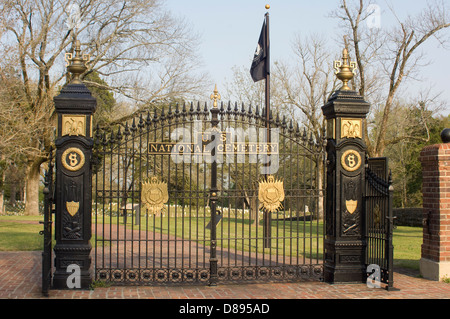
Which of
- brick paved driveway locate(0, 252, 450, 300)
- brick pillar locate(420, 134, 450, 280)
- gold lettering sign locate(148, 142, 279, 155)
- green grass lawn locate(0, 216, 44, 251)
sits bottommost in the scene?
green grass lawn locate(0, 216, 44, 251)

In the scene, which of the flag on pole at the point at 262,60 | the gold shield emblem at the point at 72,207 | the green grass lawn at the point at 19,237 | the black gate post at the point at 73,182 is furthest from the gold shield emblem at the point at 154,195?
the flag on pole at the point at 262,60

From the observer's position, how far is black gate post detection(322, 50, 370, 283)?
7762 mm

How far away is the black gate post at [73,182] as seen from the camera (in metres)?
7.20

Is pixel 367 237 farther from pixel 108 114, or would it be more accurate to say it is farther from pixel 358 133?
pixel 108 114

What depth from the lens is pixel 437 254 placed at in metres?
7.99

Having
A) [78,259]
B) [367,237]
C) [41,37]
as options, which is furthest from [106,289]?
[41,37]

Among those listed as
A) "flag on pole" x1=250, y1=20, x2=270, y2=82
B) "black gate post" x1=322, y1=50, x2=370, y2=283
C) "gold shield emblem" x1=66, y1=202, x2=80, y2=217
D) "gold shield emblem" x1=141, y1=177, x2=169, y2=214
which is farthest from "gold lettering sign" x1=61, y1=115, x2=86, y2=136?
"flag on pole" x1=250, y1=20, x2=270, y2=82

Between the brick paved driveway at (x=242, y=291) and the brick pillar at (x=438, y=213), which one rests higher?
the brick pillar at (x=438, y=213)

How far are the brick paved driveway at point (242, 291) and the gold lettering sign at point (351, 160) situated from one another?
6.52ft

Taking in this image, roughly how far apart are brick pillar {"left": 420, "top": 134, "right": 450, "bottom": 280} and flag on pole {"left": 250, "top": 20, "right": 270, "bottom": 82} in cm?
553

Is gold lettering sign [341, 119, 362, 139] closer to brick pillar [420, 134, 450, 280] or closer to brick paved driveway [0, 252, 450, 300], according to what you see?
brick pillar [420, 134, 450, 280]

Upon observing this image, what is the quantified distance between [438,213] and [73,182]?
246 inches

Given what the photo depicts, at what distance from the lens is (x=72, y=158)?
727 cm

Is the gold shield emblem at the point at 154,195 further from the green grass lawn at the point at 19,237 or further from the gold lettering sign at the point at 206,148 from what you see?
the green grass lawn at the point at 19,237
